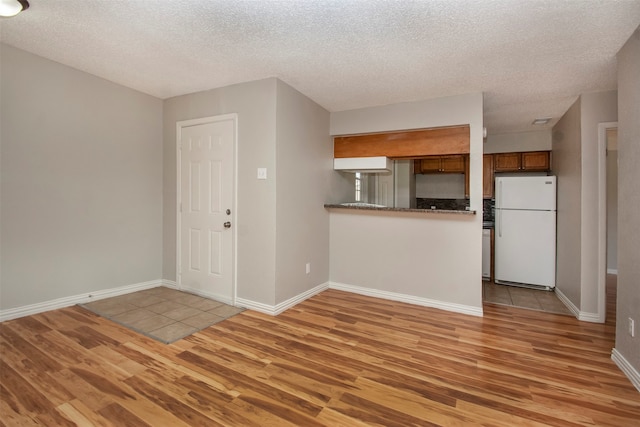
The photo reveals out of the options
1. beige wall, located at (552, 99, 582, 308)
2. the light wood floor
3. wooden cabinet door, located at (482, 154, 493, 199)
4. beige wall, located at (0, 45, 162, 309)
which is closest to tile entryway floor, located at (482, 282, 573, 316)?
beige wall, located at (552, 99, 582, 308)

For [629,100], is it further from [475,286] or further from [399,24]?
[475,286]

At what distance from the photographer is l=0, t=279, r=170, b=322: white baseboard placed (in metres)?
2.68

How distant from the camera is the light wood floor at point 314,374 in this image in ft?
5.34

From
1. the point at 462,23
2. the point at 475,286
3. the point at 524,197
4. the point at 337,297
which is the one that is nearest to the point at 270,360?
the point at 337,297

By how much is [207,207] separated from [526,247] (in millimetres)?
4372

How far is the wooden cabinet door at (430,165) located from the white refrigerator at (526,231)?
3.26 ft

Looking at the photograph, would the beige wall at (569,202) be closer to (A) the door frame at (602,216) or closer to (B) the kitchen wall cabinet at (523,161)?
(A) the door frame at (602,216)

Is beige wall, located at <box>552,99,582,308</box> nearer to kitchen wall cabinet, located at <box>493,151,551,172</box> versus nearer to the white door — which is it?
kitchen wall cabinet, located at <box>493,151,551,172</box>

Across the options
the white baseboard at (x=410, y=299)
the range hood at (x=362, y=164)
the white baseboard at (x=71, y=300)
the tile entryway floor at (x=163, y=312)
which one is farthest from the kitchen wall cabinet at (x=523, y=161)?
the white baseboard at (x=71, y=300)

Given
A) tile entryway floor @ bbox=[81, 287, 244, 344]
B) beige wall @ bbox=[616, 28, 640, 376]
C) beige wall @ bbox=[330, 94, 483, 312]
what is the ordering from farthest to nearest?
beige wall @ bbox=[330, 94, 483, 312]
tile entryway floor @ bbox=[81, 287, 244, 344]
beige wall @ bbox=[616, 28, 640, 376]

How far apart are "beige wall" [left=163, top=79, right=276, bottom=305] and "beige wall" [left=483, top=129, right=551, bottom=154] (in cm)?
396

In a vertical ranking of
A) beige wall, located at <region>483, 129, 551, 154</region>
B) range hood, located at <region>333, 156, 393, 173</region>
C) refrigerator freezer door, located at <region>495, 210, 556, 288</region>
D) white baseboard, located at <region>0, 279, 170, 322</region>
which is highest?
beige wall, located at <region>483, 129, 551, 154</region>

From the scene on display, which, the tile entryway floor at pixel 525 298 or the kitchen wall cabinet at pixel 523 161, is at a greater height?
the kitchen wall cabinet at pixel 523 161

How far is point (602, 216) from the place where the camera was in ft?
9.71
